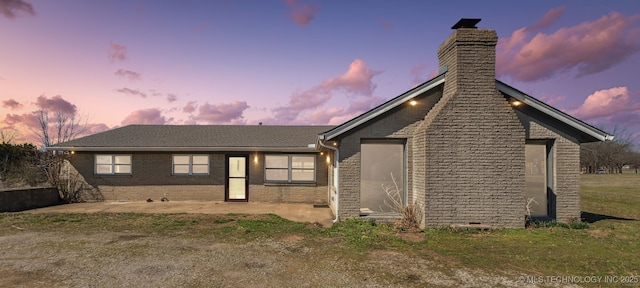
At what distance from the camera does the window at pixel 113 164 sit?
1495 cm

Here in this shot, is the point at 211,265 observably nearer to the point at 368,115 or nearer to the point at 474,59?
the point at 368,115

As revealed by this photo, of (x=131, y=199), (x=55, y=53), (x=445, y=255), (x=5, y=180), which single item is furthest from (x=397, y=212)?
(x=5, y=180)

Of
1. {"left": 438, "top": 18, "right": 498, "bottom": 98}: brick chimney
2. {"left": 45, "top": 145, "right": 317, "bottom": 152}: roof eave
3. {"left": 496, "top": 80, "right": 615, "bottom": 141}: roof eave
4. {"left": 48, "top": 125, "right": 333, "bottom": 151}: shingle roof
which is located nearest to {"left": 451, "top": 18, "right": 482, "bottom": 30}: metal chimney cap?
{"left": 438, "top": 18, "right": 498, "bottom": 98}: brick chimney

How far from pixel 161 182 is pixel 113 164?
2.50 m

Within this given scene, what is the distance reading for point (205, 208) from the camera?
12820 millimetres

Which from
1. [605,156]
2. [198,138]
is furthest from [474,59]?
[605,156]

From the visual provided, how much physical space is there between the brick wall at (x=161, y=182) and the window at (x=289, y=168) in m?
0.29

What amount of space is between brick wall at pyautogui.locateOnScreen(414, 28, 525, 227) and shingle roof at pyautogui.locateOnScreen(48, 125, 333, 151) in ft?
21.8

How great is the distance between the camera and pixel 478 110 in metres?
8.94

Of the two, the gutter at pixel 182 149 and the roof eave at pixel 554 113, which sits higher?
the roof eave at pixel 554 113

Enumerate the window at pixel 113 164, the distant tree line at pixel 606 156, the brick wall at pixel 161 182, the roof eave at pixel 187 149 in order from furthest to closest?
the distant tree line at pixel 606 156 → the window at pixel 113 164 → the brick wall at pixel 161 182 → the roof eave at pixel 187 149

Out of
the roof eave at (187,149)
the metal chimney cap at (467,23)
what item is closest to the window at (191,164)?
the roof eave at (187,149)

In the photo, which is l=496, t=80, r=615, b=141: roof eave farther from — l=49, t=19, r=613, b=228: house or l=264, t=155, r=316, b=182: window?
l=264, t=155, r=316, b=182: window

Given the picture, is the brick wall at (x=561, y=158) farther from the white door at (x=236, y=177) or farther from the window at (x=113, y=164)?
the window at (x=113, y=164)
